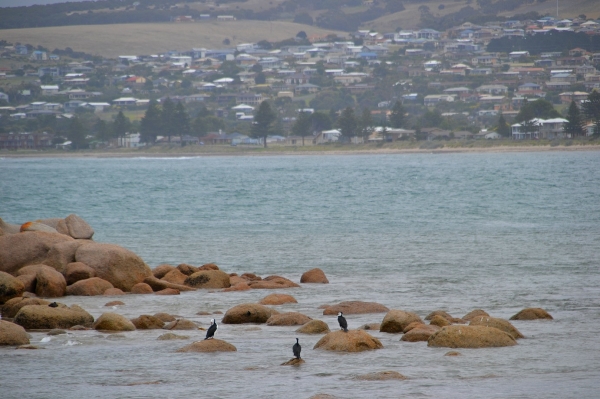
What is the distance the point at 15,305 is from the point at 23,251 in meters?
4.38

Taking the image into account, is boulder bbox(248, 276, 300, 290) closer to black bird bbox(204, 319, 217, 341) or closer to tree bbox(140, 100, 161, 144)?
black bird bbox(204, 319, 217, 341)

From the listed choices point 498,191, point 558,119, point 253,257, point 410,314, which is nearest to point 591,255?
point 253,257

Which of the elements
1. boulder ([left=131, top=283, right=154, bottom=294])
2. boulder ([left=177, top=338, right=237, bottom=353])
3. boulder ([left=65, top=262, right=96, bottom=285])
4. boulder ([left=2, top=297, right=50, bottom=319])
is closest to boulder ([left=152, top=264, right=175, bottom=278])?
boulder ([left=131, top=283, right=154, bottom=294])

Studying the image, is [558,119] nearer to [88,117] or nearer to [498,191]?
[498,191]

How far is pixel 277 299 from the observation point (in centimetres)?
1939

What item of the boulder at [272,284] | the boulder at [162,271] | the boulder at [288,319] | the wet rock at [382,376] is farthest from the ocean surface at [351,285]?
the boulder at [162,271]

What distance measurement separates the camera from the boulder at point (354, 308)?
17875mm

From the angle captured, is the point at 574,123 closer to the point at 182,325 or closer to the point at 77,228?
the point at 77,228

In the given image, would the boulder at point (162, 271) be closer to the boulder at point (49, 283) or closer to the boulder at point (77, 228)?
the boulder at point (77, 228)

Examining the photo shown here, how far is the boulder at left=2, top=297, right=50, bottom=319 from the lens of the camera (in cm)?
1761

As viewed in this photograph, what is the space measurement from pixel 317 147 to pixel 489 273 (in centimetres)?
12705

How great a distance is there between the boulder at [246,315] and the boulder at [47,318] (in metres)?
2.40

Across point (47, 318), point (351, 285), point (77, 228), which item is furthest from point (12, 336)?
point (351, 285)

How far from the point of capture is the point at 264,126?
502 feet
